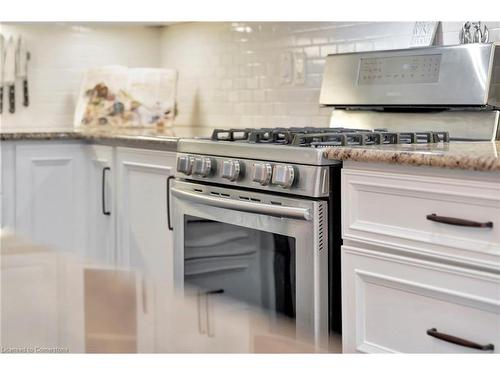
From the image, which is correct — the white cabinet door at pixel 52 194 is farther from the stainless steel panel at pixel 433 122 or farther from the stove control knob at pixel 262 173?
the stove control knob at pixel 262 173

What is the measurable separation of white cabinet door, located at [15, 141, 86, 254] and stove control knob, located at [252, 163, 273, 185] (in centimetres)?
162

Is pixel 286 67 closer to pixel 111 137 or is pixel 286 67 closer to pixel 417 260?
pixel 111 137

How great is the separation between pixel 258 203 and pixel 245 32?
168cm

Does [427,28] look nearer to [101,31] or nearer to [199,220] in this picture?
[199,220]

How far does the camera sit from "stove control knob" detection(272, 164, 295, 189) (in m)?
1.98

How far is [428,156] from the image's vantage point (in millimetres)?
1652

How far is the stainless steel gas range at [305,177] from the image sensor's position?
6.43ft

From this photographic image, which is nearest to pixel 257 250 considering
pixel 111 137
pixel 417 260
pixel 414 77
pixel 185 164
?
pixel 185 164

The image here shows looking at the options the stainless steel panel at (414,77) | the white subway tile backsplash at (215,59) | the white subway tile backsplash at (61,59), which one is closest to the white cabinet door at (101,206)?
the white subway tile backsplash at (215,59)

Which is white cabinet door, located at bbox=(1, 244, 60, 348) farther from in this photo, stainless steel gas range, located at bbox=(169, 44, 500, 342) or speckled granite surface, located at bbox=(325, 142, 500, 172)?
speckled granite surface, located at bbox=(325, 142, 500, 172)

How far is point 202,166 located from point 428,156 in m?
0.89

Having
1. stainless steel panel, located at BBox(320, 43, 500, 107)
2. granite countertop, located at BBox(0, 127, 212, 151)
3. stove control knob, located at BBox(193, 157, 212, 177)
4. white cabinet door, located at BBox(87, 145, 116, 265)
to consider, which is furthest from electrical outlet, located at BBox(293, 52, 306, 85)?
stove control knob, located at BBox(193, 157, 212, 177)

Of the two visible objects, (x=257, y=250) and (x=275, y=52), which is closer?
(x=257, y=250)

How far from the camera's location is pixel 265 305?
217 centimetres
